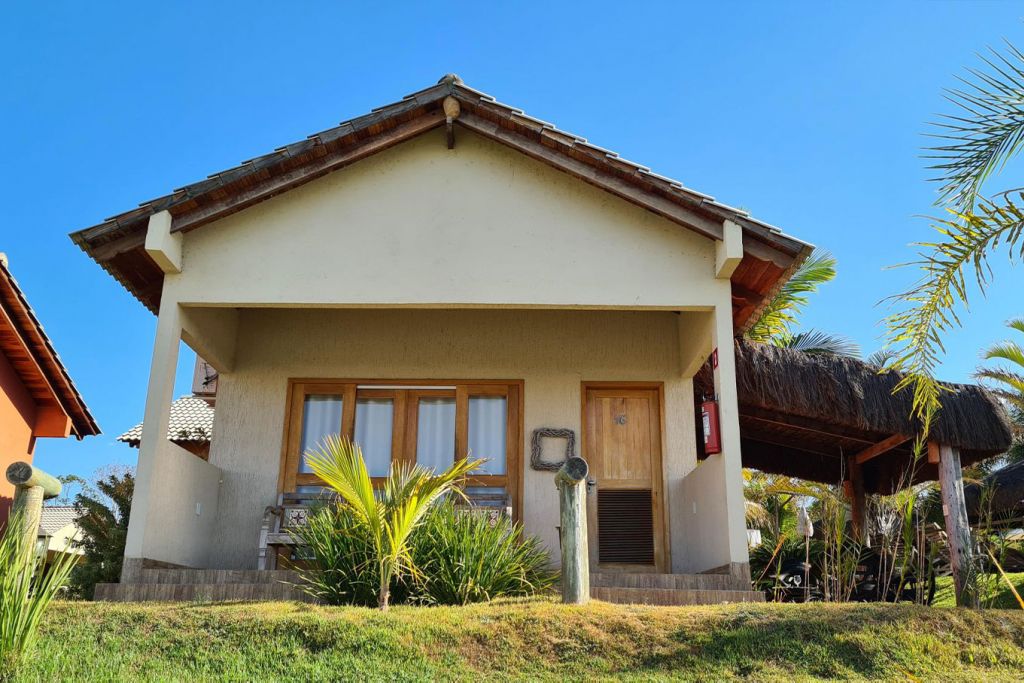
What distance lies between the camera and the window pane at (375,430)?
1244cm

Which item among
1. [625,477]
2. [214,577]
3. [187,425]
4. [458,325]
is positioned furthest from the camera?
[187,425]

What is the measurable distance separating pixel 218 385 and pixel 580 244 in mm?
5171

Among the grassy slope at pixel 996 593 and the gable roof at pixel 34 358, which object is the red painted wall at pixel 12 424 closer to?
the gable roof at pixel 34 358

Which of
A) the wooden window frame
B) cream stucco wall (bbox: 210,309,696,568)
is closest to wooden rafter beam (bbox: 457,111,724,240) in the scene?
cream stucco wall (bbox: 210,309,696,568)

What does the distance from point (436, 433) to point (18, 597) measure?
598 cm

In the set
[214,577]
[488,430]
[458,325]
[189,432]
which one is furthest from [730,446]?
[189,432]

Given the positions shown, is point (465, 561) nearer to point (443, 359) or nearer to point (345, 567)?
point (345, 567)

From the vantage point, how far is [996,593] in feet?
28.8

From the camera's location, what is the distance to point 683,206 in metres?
10.5

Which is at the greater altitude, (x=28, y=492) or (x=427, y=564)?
(x=28, y=492)

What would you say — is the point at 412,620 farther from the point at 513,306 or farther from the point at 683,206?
the point at 683,206

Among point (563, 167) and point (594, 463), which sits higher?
point (563, 167)

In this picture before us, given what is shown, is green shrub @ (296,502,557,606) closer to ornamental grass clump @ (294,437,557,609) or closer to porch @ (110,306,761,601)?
ornamental grass clump @ (294,437,557,609)

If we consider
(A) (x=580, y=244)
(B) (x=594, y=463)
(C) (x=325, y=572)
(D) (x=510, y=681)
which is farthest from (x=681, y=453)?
(D) (x=510, y=681)
